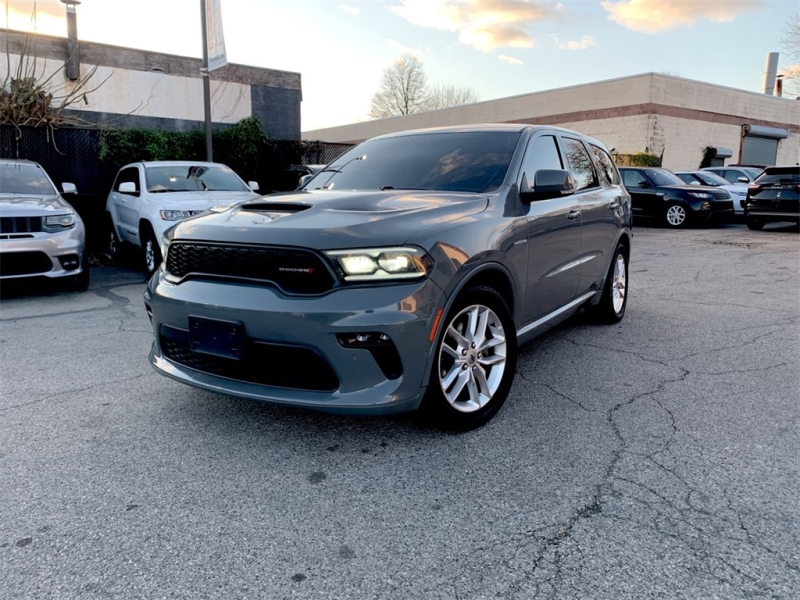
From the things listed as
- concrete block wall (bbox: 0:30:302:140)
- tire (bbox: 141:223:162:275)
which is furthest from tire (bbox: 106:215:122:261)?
concrete block wall (bbox: 0:30:302:140)

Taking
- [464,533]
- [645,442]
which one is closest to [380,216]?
[464,533]

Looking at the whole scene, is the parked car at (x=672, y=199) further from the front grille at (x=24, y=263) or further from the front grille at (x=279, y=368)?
the front grille at (x=279, y=368)

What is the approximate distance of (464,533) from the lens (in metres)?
2.33

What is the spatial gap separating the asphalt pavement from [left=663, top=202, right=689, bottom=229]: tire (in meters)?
11.5

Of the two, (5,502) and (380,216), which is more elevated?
(380,216)

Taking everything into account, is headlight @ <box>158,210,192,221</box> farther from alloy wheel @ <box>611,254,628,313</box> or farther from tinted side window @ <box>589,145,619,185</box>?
alloy wheel @ <box>611,254,628,313</box>

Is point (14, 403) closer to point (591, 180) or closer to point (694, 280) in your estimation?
point (591, 180)

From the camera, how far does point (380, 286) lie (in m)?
2.78

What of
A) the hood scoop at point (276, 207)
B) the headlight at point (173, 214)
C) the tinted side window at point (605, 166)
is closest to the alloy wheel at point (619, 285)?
the tinted side window at point (605, 166)

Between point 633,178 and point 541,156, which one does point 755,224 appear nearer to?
point 633,178

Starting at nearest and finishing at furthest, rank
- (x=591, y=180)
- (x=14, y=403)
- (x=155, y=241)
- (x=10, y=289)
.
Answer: (x=14, y=403), (x=591, y=180), (x=10, y=289), (x=155, y=241)

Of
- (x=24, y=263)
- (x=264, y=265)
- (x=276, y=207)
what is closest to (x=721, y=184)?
(x=276, y=207)

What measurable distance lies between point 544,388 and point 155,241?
6202mm

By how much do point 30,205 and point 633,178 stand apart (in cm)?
1396
